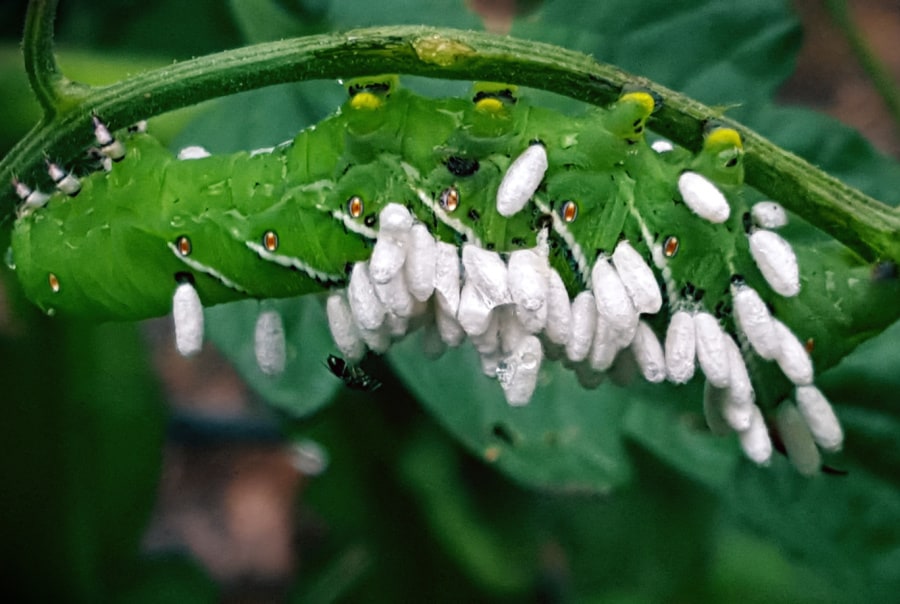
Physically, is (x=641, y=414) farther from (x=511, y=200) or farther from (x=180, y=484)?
(x=180, y=484)

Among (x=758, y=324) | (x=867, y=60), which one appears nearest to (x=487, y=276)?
(x=758, y=324)

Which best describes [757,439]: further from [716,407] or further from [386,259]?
[386,259]

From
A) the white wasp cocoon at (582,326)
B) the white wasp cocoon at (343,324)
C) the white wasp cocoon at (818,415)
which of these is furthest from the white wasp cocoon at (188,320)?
the white wasp cocoon at (818,415)

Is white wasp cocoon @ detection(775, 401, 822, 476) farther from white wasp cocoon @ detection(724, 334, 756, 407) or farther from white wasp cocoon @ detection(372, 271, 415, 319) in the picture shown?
white wasp cocoon @ detection(372, 271, 415, 319)

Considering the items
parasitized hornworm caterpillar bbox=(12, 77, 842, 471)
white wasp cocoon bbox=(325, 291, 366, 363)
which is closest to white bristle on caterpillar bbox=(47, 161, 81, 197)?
parasitized hornworm caterpillar bbox=(12, 77, 842, 471)

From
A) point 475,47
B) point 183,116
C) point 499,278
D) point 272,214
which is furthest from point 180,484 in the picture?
point 475,47

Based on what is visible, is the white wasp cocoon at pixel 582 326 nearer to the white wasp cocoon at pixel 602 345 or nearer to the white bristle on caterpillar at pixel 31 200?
the white wasp cocoon at pixel 602 345
